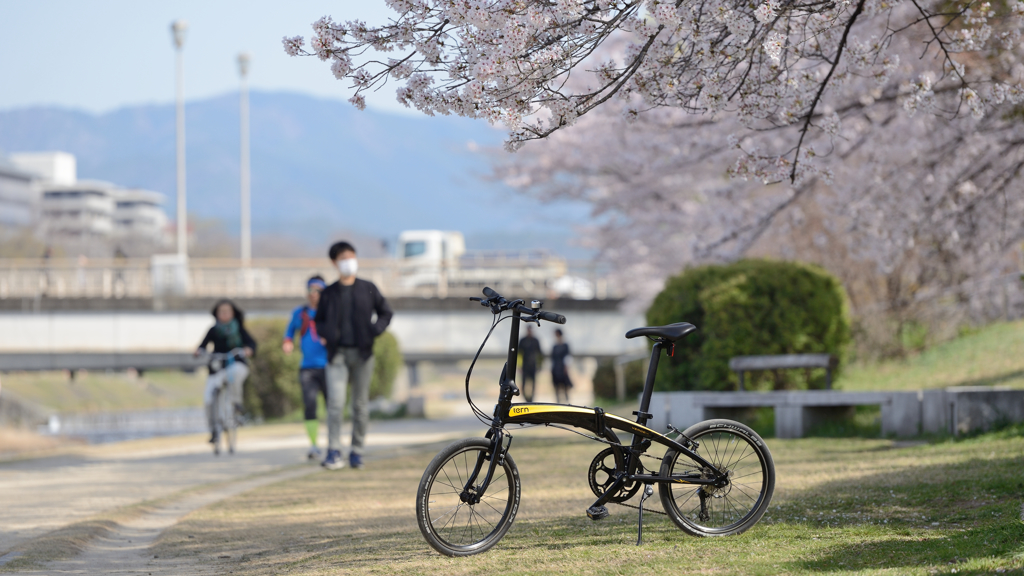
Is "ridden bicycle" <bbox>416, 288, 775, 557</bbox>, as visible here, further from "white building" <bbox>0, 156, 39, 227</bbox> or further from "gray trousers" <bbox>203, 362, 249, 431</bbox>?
"white building" <bbox>0, 156, 39, 227</bbox>

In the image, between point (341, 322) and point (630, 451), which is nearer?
point (630, 451)

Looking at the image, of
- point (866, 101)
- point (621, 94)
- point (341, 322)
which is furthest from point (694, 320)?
point (621, 94)

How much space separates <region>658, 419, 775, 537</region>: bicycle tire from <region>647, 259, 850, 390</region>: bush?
7.52m

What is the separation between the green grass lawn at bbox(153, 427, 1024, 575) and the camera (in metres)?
4.67

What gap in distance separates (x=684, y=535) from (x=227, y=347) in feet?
28.1

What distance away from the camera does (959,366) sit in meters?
14.9

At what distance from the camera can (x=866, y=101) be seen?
11680 mm

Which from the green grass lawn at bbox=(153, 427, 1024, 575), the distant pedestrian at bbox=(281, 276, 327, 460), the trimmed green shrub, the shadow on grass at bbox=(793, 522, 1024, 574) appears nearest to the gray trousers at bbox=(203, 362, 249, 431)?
the distant pedestrian at bbox=(281, 276, 327, 460)

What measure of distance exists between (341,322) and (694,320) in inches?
208

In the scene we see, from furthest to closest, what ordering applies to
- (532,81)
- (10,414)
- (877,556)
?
(10,414), (532,81), (877,556)

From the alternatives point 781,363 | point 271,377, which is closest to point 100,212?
point 271,377

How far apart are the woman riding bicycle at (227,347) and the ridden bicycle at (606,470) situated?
8.00 meters

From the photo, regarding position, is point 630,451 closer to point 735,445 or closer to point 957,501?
point 735,445

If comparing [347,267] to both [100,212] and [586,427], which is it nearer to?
[586,427]
